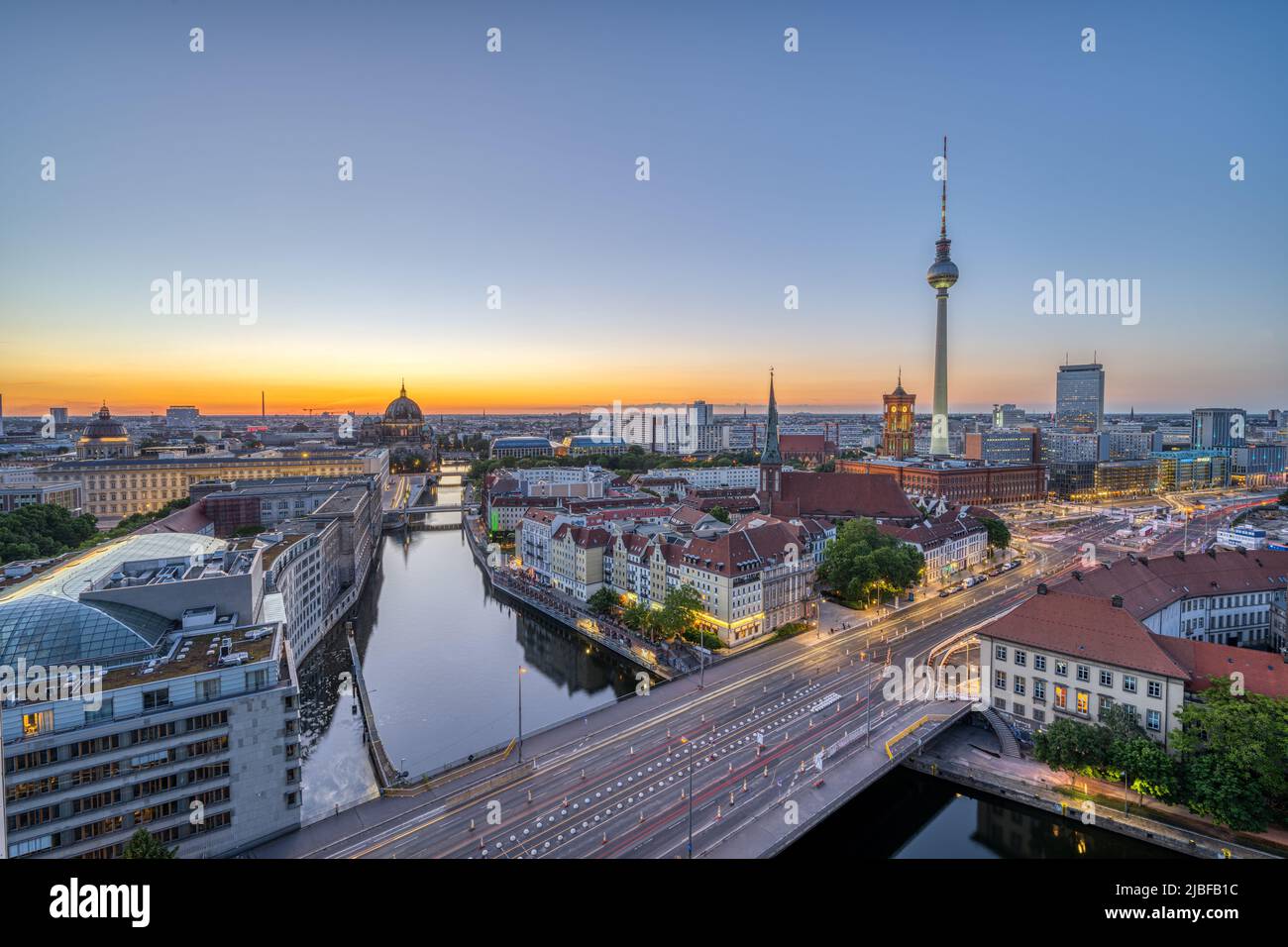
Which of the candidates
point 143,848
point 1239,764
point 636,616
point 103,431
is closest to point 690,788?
point 143,848

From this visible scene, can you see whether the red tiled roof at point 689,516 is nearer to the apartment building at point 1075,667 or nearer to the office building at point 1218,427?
the apartment building at point 1075,667

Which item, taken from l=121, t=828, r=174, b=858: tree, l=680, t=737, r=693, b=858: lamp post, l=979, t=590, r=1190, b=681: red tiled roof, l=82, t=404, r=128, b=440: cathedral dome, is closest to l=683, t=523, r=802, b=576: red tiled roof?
l=680, t=737, r=693, b=858: lamp post

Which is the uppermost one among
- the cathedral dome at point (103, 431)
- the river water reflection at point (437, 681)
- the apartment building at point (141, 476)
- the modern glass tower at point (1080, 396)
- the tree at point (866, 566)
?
the modern glass tower at point (1080, 396)

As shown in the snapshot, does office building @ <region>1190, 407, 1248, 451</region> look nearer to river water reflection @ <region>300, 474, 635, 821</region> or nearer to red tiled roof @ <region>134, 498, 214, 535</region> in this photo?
river water reflection @ <region>300, 474, 635, 821</region>

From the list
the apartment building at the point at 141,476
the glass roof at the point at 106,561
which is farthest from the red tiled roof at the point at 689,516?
the apartment building at the point at 141,476

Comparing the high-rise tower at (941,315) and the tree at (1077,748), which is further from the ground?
the high-rise tower at (941,315)

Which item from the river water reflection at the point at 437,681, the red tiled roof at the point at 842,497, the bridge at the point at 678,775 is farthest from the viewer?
the red tiled roof at the point at 842,497

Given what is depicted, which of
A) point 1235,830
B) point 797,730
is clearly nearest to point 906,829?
point 797,730

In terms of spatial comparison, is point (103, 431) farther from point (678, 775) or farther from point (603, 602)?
point (678, 775)
